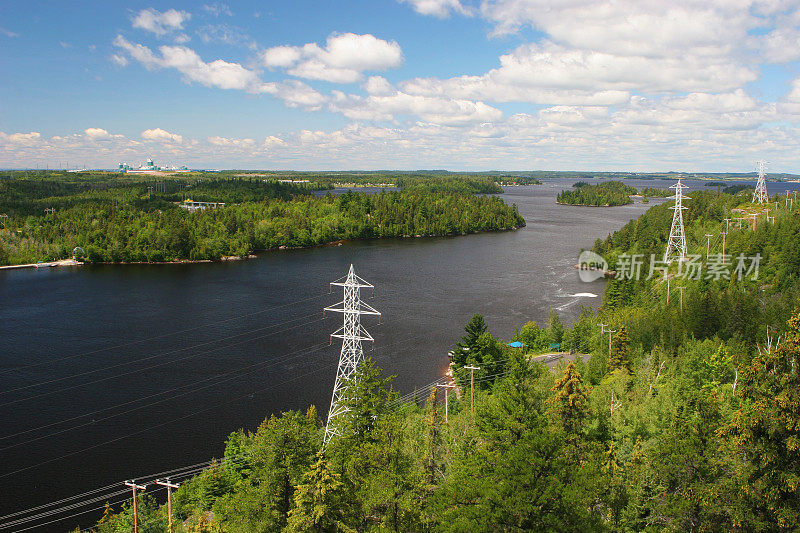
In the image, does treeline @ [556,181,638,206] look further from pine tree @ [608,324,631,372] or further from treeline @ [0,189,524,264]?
pine tree @ [608,324,631,372]

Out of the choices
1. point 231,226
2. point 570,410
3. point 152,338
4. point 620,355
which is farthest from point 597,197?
point 570,410

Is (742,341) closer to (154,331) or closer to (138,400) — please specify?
(138,400)

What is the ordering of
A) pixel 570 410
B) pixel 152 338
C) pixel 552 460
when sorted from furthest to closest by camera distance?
pixel 152 338 → pixel 570 410 → pixel 552 460

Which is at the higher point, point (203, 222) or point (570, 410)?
point (203, 222)

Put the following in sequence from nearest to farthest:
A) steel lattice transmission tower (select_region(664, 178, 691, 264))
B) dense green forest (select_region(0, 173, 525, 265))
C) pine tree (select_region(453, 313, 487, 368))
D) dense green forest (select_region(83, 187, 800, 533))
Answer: dense green forest (select_region(83, 187, 800, 533))
pine tree (select_region(453, 313, 487, 368))
steel lattice transmission tower (select_region(664, 178, 691, 264))
dense green forest (select_region(0, 173, 525, 265))

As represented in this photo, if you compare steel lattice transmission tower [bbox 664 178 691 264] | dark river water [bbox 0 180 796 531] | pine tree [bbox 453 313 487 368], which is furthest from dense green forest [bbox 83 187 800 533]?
steel lattice transmission tower [bbox 664 178 691 264]

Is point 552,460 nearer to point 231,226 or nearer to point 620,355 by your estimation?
point 620,355

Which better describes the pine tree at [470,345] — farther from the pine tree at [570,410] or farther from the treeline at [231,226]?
the treeline at [231,226]
